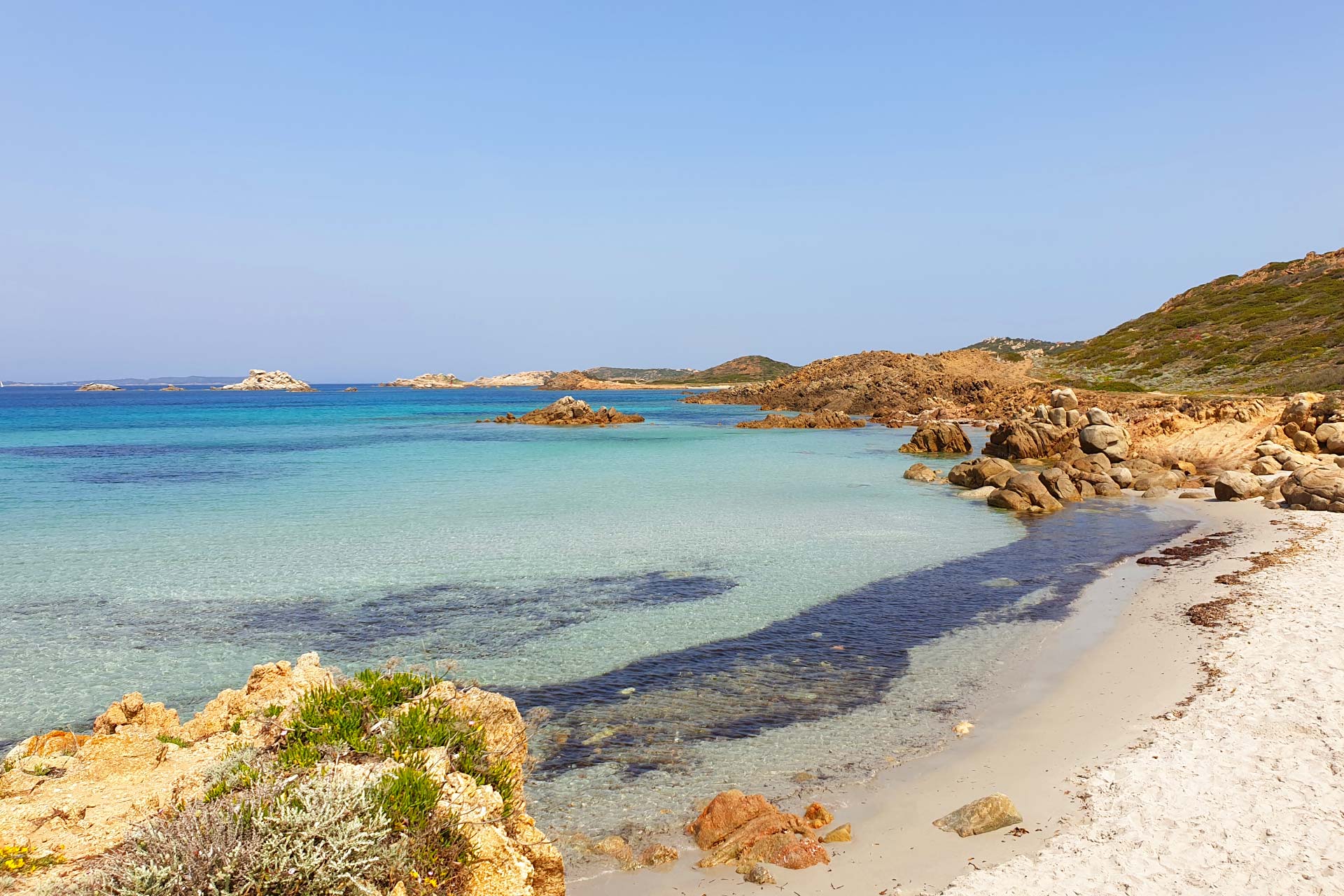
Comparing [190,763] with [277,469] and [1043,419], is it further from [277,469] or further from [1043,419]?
[1043,419]

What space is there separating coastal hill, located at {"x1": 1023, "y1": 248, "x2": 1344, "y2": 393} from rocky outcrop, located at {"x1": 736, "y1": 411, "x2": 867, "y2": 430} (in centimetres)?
2197

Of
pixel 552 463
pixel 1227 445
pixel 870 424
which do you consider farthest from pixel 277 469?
pixel 870 424

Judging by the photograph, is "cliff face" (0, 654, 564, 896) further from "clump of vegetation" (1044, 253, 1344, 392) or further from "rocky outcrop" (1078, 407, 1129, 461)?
"clump of vegetation" (1044, 253, 1344, 392)

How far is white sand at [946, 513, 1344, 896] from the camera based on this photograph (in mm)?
6688

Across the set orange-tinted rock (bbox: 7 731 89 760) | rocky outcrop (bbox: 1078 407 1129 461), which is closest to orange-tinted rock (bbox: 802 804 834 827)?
orange-tinted rock (bbox: 7 731 89 760)

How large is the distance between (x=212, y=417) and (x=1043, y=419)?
3512 inches

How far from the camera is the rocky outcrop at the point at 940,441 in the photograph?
49.7 meters

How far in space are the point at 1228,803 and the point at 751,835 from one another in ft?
15.9

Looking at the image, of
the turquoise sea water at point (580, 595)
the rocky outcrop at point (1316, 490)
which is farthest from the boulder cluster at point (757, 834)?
the rocky outcrop at point (1316, 490)

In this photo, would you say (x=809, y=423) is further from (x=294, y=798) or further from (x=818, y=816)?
(x=294, y=798)

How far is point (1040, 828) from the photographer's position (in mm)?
7730

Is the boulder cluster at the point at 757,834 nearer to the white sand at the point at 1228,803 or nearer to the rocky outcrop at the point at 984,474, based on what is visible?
the white sand at the point at 1228,803

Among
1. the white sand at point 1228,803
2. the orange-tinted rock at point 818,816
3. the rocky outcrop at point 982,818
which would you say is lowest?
the orange-tinted rock at point 818,816

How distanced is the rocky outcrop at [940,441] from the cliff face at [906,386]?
65.7 ft
